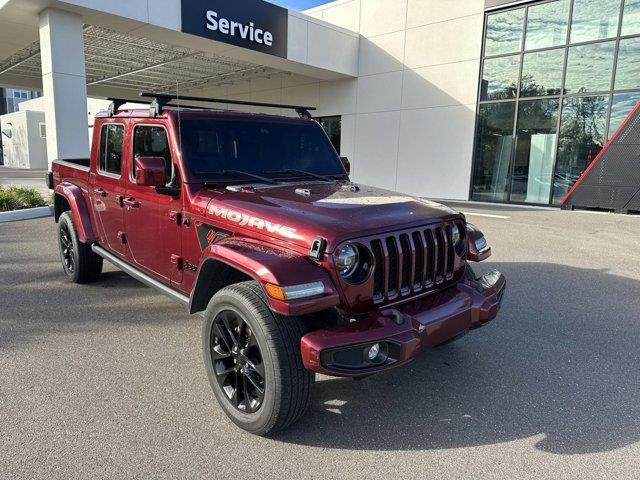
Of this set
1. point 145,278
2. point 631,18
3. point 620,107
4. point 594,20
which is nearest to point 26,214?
point 145,278

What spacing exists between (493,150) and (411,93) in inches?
141

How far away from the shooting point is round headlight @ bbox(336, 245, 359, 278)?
2.56 meters

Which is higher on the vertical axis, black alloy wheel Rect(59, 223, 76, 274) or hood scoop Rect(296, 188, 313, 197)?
hood scoop Rect(296, 188, 313, 197)

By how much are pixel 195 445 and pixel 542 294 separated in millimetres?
4324

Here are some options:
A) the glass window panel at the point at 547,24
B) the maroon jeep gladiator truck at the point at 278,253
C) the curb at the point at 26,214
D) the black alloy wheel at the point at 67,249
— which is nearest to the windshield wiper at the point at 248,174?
the maroon jeep gladiator truck at the point at 278,253

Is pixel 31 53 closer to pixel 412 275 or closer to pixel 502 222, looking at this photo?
pixel 502 222

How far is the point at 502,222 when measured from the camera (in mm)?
10672

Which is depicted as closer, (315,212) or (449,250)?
(315,212)

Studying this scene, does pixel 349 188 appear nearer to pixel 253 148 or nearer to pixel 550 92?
pixel 253 148

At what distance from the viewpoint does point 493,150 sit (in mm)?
14820

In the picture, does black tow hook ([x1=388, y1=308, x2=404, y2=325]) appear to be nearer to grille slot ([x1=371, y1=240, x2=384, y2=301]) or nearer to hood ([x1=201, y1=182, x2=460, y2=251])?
grille slot ([x1=371, y1=240, x2=384, y2=301])

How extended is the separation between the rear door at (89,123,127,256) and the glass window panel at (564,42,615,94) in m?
13.0

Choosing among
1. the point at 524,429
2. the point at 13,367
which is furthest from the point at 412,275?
the point at 13,367

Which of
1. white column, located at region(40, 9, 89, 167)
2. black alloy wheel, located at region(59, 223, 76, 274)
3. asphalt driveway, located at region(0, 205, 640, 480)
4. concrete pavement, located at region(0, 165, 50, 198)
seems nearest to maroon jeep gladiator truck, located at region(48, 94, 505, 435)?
asphalt driveway, located at region(0, 205, 640, 480)
